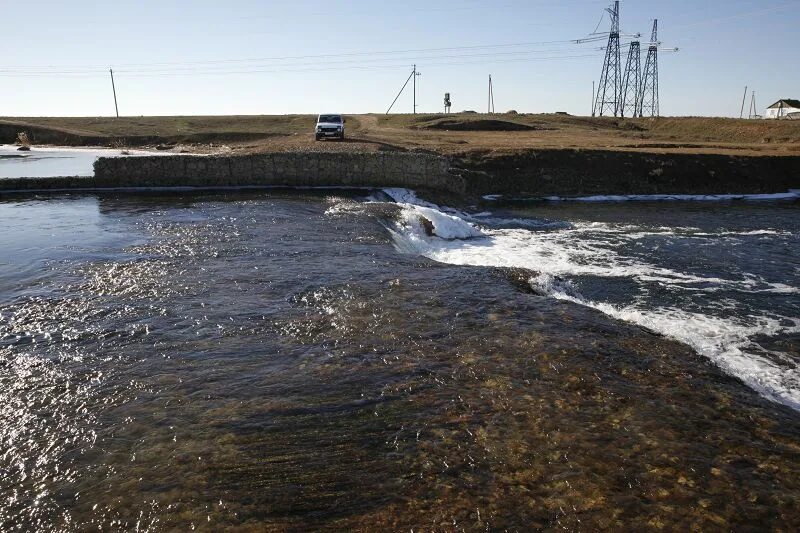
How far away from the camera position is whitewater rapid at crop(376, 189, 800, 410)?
840cm

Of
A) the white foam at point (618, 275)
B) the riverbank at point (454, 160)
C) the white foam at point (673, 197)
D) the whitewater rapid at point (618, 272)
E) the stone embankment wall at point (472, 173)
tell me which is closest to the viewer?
the white foam at point (618, 275)

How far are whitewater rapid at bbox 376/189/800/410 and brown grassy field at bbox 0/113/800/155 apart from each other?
11.4m

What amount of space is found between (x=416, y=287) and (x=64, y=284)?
6550mm

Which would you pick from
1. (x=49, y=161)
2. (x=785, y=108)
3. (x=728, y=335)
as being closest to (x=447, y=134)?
(x=49, y=161)

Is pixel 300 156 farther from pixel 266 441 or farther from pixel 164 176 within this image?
pixel 266 441

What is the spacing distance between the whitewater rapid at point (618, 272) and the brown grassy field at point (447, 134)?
11.4m

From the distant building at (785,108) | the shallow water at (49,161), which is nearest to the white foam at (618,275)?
the shallow water at (49,161)

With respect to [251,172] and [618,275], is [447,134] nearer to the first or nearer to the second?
[251,172]

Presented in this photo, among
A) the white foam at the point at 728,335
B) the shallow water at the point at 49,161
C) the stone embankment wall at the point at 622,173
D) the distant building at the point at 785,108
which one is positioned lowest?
the white foam at the point at 728,335

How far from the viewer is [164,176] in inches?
898

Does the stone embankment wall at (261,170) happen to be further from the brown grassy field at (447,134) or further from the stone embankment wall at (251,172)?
the brown grassy field at (447,134)

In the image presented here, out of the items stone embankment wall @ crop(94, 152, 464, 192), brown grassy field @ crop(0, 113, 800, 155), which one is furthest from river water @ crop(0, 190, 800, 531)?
brown grassy field @ crop(0, 113, 800, 155)

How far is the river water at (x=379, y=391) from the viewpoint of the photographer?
4.70 meters

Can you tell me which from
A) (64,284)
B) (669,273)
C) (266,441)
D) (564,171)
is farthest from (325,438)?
(564,171)
